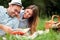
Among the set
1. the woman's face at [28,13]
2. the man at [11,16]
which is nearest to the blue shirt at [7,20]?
the man at [11,16]

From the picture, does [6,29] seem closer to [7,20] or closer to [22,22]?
[7,20]

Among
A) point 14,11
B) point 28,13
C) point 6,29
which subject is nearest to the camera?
point 6,29

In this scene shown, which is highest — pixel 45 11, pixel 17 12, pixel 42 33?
pixel 17 12

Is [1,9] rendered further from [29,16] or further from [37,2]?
[37,2]

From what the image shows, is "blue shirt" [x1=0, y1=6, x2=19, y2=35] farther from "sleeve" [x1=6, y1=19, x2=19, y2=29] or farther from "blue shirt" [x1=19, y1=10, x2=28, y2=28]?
"blue shirt" [x1=19, y1=10, x2=28, y2=28]

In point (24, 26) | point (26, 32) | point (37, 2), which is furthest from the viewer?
point (37, 2)

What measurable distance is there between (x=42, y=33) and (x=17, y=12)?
0.61 m

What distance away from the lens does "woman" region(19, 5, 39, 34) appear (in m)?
6.41

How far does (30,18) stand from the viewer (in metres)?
6.47

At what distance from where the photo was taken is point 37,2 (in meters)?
12.6

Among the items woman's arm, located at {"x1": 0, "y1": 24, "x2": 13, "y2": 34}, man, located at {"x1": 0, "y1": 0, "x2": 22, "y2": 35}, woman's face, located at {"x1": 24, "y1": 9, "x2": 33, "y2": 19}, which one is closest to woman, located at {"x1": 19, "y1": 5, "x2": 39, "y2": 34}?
woman's face, located at {"x1": 24, "y1": 9, "x2": 33, "y2": 19}

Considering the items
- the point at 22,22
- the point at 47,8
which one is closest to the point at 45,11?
the point at 47,8

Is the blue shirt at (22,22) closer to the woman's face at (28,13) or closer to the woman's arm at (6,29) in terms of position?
the woman's face at (28,13)

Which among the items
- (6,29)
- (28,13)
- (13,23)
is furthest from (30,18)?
(6,29)
